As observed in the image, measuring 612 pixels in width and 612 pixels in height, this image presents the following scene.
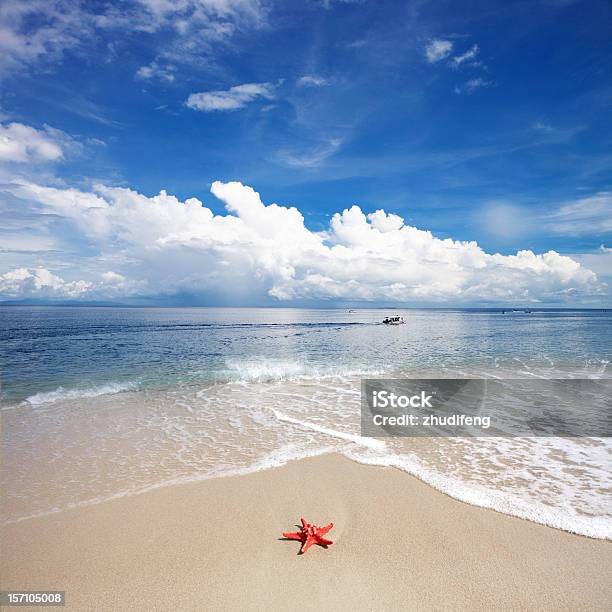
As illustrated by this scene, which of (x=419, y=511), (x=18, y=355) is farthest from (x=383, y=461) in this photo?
(x=18, y=355)

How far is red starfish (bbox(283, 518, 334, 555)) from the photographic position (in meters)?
7.20

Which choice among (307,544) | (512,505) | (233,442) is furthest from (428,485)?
(233,442)

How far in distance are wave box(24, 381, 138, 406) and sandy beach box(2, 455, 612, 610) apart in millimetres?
14410

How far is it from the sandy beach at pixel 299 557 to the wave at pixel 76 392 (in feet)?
47.3

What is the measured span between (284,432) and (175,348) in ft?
112

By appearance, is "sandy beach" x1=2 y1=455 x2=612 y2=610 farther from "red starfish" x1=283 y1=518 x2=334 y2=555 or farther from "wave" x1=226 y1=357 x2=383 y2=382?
"wave" x1=226 y1=357 x2=383 y2=382

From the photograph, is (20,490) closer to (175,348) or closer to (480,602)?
(480,602)

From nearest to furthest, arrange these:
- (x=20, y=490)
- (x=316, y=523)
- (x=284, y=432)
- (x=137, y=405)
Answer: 1. (x=316, y=523)
2. (x=20, y=490)
3. (x=284, y=432)
4. (x=137, y=405)

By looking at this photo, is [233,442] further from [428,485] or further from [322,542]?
[428,485]

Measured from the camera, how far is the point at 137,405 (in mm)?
19156

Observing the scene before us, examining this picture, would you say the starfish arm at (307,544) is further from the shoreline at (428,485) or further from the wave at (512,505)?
the wave at (512,505)

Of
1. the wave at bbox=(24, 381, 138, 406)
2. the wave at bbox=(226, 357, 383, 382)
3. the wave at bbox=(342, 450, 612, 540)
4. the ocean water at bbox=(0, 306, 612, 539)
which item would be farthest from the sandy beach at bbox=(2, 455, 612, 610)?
the wave at bbox=(226, 357, 383, 382)

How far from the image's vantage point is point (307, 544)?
7152 mm

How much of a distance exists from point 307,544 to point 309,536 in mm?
206
